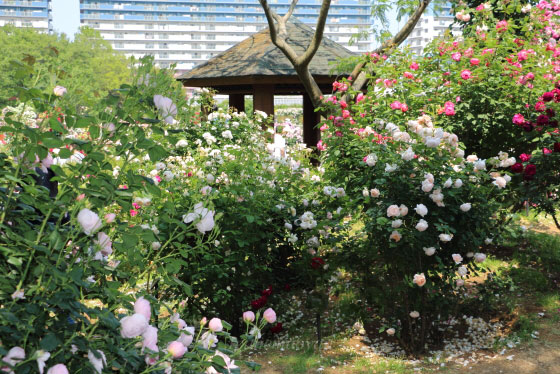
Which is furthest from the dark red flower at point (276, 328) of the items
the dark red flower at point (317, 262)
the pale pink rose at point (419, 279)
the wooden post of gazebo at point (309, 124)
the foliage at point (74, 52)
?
the foliage at point (74, 52)

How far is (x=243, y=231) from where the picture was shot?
14.0ft

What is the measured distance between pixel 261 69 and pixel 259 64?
22 cm

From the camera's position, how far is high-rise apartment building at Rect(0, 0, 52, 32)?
13450 centimetres

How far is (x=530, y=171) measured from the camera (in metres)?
4.86

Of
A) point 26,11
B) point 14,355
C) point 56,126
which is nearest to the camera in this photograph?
point 14,355

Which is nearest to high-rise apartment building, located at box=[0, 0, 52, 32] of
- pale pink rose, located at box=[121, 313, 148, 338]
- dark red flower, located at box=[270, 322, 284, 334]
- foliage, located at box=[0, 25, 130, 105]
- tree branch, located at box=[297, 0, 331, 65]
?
foliage, located at box=[0, 25, 130, 105]

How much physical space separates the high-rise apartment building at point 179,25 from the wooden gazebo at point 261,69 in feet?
447

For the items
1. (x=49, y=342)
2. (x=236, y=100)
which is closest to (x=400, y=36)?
(x=236, y=100)

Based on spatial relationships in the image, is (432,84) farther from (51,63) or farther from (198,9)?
(198,9)

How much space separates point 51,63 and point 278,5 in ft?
548

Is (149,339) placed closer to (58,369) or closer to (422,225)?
(58,369)

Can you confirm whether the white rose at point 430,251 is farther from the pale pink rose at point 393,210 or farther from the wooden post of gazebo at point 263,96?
the wooden post of gazebo at point 263,96

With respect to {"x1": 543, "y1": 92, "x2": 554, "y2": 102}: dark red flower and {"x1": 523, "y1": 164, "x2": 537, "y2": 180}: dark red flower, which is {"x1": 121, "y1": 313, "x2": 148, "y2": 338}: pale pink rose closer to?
{"x1": 523, "y1": 164, "x2": 537, "y2": 180}: dark red flower

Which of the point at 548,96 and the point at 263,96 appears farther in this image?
the point at 263,96
